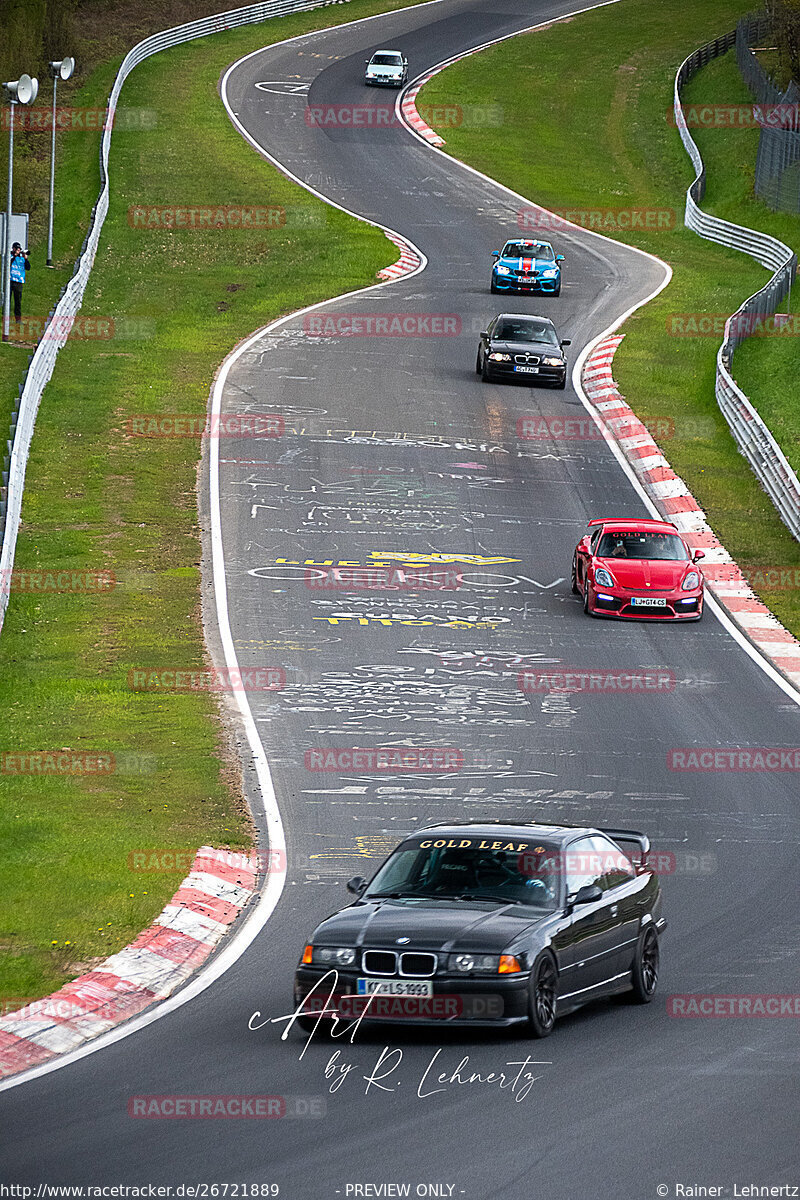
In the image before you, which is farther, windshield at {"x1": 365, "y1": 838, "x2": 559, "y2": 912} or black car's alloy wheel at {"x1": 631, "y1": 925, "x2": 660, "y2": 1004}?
black car's alloy wheel at {"x1": 631, "y1": 925, "x2": 660, "y2": 1004}

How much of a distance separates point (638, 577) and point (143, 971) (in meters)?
15.0

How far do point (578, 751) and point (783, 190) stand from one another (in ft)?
164

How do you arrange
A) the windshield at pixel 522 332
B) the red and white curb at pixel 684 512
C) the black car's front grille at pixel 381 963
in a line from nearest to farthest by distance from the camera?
the black car's front grille at pixel 381 963, the red and white curb at pixel 684 512, the windshield at pixel 522 332

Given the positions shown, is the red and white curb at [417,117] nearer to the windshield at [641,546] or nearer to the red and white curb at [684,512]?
the red and white curb at [684,512]

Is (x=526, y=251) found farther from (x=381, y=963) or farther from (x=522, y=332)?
(x=381, y=963)

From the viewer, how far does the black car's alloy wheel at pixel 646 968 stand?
38.1 ft

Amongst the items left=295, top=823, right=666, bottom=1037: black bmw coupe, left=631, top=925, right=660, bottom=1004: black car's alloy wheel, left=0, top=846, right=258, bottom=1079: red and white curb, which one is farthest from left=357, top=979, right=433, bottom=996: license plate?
left=631, top=925, right=660, bottom=1004: black car's alloy wheel

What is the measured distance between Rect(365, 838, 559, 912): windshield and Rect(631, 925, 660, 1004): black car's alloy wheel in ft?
3.00

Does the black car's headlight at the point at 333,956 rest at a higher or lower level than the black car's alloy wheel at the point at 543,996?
higher

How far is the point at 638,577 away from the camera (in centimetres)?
2569

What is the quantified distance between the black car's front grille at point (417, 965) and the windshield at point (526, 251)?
4071cm

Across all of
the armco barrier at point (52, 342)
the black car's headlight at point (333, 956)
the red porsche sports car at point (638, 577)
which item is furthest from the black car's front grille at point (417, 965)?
the red porsche sports car at point (638, 577)

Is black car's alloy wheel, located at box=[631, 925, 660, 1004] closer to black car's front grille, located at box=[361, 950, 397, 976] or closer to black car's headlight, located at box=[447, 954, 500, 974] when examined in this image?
black car's headlight, located at box=[447, 954, 500, 974]

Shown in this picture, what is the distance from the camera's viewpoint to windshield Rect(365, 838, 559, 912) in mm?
11141
